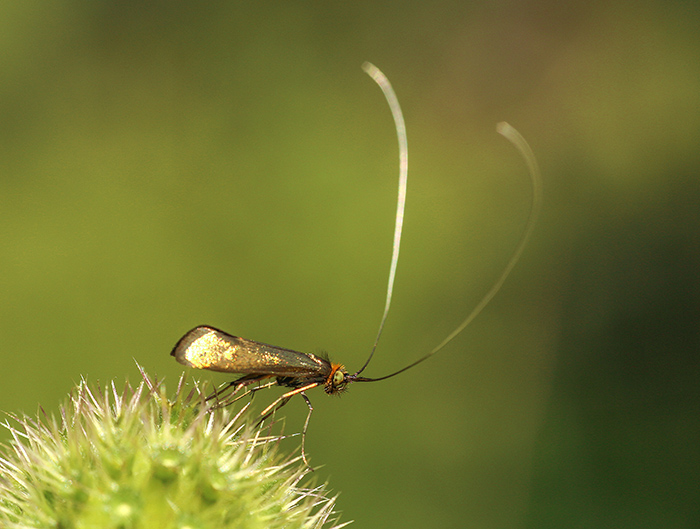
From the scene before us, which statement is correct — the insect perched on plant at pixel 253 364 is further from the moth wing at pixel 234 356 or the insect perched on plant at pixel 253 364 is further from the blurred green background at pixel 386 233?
the blurred green background at pixel 386 233

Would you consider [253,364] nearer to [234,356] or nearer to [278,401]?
[234,356]

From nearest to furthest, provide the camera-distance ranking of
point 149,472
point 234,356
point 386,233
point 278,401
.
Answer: point 149,472, point 234,356, point 278,401, point 386,233

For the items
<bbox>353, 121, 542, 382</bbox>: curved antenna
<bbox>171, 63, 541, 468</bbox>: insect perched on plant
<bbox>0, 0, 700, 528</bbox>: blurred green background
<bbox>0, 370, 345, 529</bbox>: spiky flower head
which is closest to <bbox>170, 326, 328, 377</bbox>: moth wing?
<bbox>171, 63, 541, 468</bbox>: insect perched on plant

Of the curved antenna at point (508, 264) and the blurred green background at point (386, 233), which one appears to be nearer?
the curved antenna at point (508, 264)

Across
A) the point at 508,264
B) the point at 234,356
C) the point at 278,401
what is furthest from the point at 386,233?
the point at 234,356

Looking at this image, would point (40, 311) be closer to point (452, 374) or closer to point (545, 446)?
point (452, 374)

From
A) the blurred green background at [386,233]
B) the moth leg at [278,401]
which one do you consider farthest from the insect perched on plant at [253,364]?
the blurred green background at [386,233]

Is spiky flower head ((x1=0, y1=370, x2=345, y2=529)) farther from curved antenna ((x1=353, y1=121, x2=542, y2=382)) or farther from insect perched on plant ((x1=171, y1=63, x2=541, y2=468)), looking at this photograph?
curved antenna ((x1=353, y1=121, x2=542, y2=382))
